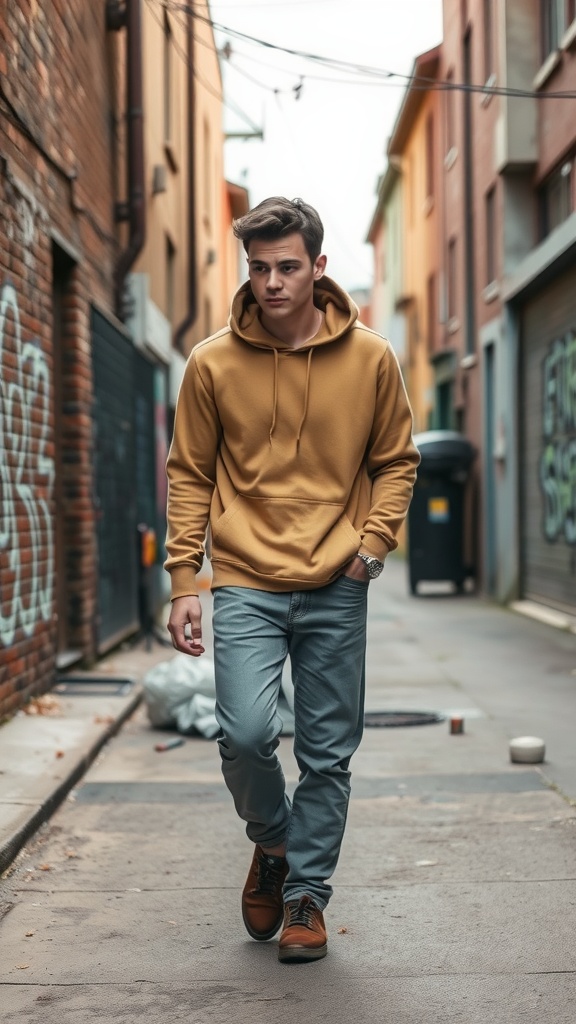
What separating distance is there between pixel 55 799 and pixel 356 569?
249 cm

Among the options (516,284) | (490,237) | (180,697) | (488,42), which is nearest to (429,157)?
(490,237)

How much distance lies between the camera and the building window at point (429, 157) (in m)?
25.4

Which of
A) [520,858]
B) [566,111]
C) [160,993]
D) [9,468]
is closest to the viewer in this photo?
[160,993]

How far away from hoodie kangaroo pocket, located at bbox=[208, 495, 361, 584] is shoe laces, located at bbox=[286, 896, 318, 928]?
2.91 ft

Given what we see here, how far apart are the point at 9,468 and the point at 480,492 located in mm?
12132

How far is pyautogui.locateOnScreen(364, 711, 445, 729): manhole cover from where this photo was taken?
309 inches

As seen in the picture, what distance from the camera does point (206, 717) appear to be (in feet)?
24.9

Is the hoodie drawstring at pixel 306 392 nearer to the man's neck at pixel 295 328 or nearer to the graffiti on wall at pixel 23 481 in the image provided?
the man's neck at pixel 295 328

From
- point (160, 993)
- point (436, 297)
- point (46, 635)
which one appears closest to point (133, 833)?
point (160, 993)

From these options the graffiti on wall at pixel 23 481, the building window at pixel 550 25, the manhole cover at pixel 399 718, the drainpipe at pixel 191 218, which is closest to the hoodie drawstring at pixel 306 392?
the graffiti on wall at pixel 23 481

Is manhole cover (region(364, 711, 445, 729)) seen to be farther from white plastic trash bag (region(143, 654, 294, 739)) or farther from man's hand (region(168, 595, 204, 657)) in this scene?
man's hand (region(168, 595, 204, 657))

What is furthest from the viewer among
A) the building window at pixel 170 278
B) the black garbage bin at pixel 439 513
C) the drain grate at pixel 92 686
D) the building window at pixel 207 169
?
the building window at pixel 207 169

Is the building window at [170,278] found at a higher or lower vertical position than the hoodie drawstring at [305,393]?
higher

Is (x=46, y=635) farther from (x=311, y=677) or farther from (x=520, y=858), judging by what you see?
(x=311, y=677)
